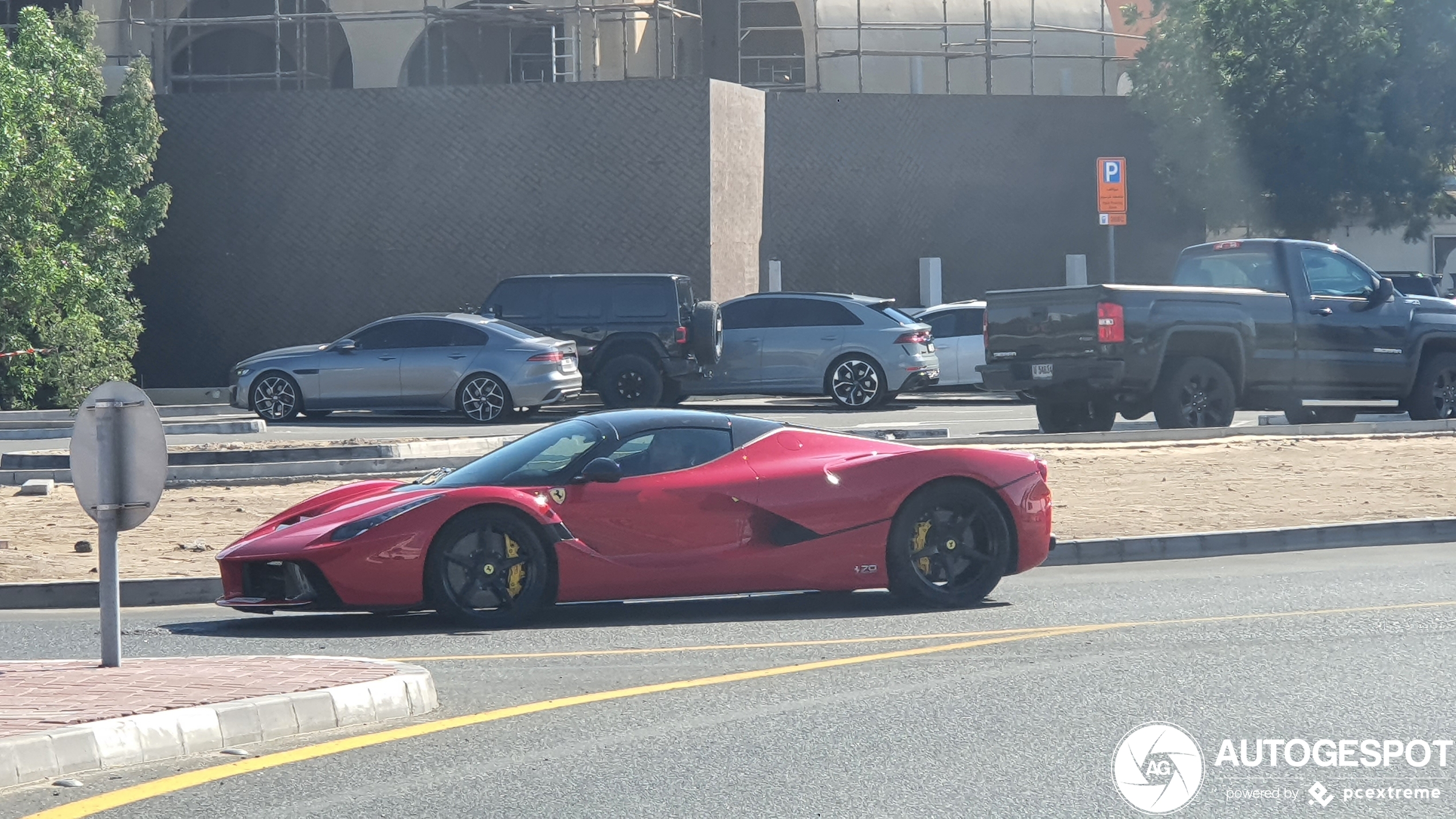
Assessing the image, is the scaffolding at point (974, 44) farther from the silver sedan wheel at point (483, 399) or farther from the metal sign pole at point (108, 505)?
the metal sign pole at point (108, 505)

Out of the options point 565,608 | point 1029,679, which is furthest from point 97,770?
point 565,608

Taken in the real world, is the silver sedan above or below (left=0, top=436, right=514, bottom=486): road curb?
above

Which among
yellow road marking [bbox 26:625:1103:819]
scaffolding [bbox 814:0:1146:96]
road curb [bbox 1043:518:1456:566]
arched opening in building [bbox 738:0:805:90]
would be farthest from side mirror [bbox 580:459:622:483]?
arched opening in building [bbox 738:0:805:90]

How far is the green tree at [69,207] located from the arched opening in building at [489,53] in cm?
680

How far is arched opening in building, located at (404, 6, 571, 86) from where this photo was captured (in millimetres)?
36500

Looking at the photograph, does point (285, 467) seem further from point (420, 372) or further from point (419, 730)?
point (419, 730)

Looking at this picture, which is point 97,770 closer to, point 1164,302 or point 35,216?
point 1164,302

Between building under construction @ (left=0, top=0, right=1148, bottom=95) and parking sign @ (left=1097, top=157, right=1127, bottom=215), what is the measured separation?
19.7ft

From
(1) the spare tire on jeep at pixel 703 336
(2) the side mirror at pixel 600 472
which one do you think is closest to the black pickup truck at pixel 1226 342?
(1) the spare tire on jeep at pixel 703 336

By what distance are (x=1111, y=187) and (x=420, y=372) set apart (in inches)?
528

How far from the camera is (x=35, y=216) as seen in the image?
1089 inches

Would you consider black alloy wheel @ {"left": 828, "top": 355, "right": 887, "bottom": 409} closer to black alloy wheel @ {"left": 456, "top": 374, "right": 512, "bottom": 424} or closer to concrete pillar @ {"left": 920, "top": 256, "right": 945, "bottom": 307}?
black alloy wheel @ {"left": 456, "top": 374, "right": 512, "bottom": 424}

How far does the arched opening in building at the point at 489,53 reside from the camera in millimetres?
36500

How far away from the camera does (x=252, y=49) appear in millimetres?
39438
